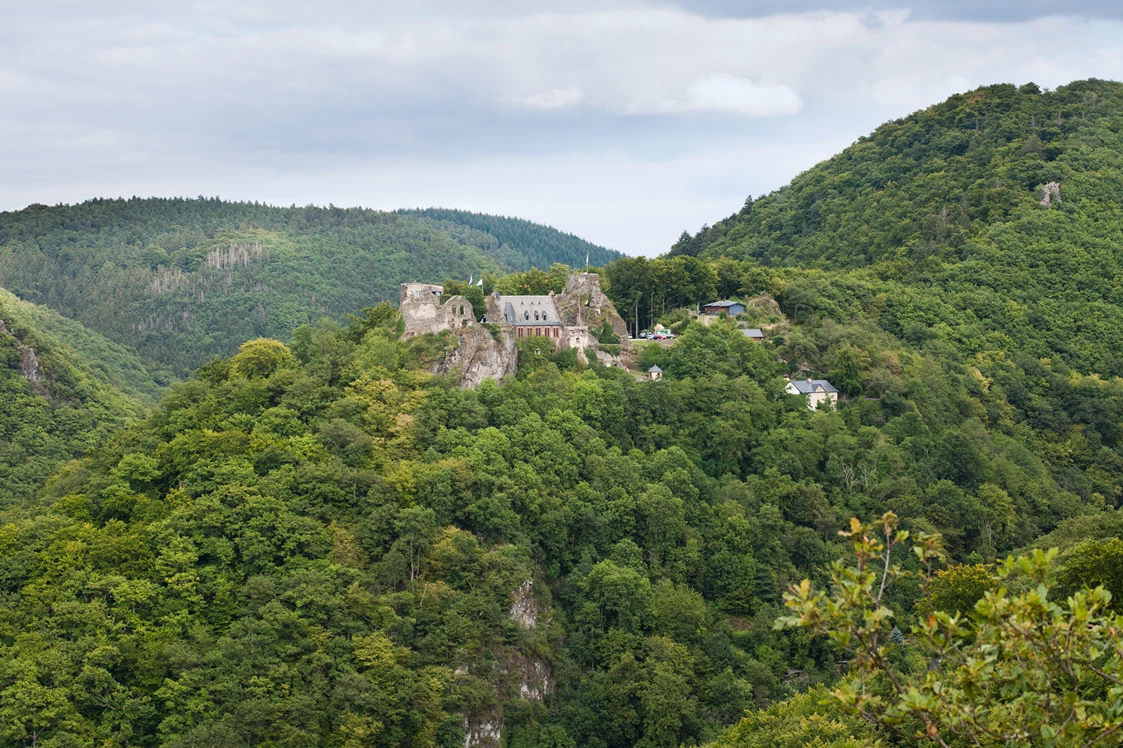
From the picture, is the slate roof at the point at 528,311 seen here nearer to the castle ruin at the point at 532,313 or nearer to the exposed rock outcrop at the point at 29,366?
the castle ruin at the point at 532,313

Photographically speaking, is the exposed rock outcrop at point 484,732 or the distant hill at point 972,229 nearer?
the exposed rock outcrop at point 484,732

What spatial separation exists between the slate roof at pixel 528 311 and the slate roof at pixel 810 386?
16919mm

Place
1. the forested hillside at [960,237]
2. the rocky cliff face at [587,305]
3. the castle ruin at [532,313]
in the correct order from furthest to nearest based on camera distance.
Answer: the forested hillside at [960,237] → the rocky cliff face at [587,305] → the castle ruin at [532,313]

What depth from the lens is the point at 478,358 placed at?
66.9 meters

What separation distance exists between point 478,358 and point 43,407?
60.9m

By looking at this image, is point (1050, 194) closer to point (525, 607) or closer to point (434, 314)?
point (434, 314)

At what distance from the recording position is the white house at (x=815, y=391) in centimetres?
7619

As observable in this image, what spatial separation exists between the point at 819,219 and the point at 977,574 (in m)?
88.6

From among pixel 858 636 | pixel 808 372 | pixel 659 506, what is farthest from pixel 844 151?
pixel 858 636

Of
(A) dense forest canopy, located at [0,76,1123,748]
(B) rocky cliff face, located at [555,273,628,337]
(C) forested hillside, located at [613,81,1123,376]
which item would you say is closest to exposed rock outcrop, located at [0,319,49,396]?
(A) dense forest canopy, located at [0,76,1123,748]

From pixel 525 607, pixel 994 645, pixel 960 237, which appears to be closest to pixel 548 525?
pixel 525 607

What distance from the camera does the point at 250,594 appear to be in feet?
163

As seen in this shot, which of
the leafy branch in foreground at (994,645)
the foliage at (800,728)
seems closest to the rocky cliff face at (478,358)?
the foliage at (800,728)

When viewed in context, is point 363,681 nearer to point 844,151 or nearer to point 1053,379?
point 1053,379
